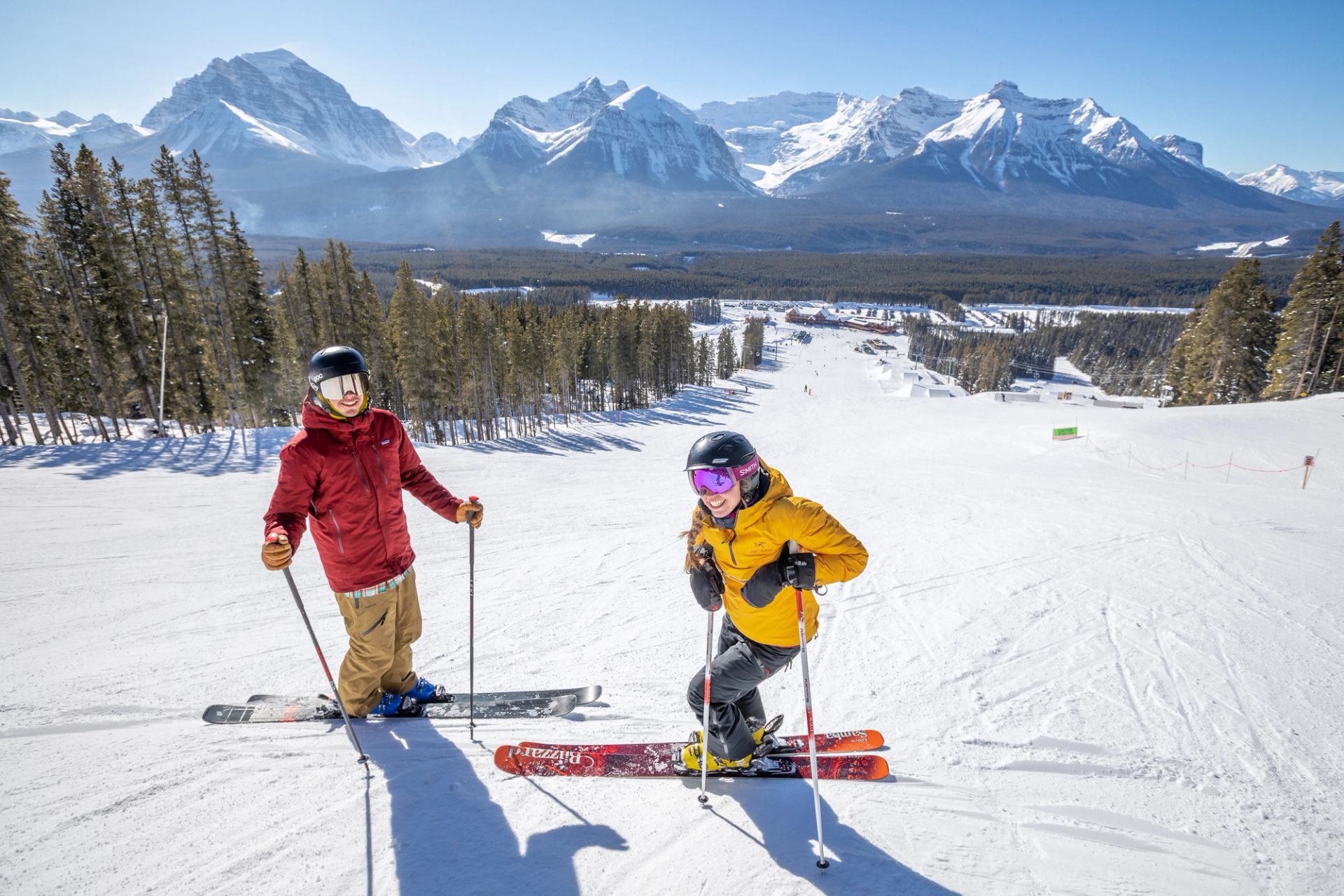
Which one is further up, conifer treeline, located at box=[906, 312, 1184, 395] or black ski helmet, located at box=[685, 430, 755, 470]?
black ski helmet, located at box=[685, 430, 755, 470]

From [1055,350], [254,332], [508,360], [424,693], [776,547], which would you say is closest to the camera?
[776,547]

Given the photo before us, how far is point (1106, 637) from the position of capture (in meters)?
6.30

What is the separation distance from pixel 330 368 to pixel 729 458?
2.80m

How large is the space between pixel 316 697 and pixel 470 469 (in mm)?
14169

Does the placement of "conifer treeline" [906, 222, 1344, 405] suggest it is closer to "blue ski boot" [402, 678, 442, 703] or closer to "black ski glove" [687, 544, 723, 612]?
"black ski glove" [687, 544, 723, 612]

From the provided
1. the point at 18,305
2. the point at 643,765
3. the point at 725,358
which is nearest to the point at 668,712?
the point at 643,765

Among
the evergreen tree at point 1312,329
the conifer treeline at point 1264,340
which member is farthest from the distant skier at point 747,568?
the conifer treeline at point 1264,340

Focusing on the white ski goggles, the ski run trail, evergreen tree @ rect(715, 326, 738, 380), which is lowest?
evergreen tree @ rect(715, 326, 738, 380)

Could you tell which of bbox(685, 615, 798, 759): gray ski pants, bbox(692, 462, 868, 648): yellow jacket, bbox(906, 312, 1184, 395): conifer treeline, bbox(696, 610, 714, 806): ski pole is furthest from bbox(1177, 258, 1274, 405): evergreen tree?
bbox(906, 312, 1184, 395): conifer treeline

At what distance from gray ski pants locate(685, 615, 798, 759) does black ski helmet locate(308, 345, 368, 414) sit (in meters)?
3.25

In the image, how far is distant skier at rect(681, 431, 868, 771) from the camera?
331cm

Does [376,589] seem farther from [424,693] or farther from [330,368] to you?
[330,368]

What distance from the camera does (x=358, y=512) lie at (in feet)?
13.1

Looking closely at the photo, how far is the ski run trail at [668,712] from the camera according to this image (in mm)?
3223
